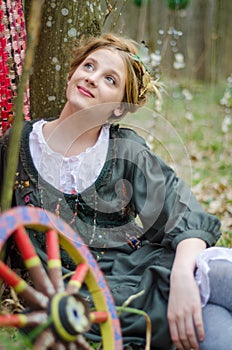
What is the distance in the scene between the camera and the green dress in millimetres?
2010

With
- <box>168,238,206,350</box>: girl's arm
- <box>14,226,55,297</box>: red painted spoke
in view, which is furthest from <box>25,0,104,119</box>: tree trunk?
<box>14,226,55,297</box>: red painted spoke

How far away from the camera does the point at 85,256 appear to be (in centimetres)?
148

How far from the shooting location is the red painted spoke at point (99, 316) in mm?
1437

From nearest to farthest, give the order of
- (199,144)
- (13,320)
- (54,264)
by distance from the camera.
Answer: (13,320) → (54,264) → (199,144)

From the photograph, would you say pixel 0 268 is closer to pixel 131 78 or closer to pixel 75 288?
pixel 75 288

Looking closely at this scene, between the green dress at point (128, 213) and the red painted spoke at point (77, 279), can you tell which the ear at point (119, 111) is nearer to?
the green dress at point (128, 213)

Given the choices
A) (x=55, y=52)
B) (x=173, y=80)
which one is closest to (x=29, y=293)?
(x=55, y=52)

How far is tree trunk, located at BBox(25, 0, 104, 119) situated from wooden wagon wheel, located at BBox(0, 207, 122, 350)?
4.02ft

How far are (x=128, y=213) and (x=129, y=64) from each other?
50 centimetres

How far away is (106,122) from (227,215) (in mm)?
2047

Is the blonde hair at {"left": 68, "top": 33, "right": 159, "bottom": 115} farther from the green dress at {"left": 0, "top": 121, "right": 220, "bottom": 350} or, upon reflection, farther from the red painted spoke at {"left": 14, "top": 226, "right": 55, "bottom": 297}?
the red painted spoke at {"left": 14, "top": 226, "right": 55, "bottom": 297}

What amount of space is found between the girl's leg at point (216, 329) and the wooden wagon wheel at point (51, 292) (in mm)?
426

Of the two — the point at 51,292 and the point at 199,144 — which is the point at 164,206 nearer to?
the point at 51,292

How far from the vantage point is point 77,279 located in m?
1.43
